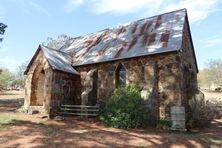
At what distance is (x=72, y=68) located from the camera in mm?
22250

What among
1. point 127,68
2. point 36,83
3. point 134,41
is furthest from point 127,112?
point 36,83

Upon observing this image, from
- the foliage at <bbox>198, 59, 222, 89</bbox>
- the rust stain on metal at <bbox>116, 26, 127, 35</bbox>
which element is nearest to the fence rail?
the rust stain on metal at <bbox>116, 26, 127, 35</bbox>

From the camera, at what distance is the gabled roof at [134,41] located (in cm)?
1848

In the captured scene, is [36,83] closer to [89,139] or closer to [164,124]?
[164,124]

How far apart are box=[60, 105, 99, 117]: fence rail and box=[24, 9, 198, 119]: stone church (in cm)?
49

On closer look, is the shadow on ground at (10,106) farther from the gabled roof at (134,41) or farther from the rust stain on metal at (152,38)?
the rust stain on metal at (152,38)

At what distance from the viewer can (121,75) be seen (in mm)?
20484

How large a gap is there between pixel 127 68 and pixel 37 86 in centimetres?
856

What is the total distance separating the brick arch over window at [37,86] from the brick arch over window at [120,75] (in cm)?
694

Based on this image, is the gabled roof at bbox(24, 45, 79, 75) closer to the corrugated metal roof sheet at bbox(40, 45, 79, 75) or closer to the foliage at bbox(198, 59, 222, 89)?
the corrugated metal roof sheet at bbox(40, 45, 79, 75)

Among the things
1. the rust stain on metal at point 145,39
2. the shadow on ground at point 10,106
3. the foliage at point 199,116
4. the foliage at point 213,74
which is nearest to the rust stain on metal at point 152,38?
the rust stain on metal at point 145,39

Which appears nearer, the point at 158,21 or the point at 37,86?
the point at 37,86

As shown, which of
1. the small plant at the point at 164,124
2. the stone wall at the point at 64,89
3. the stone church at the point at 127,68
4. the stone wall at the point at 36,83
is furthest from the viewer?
the stone wall at the point at 36,83

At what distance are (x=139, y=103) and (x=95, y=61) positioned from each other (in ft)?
21.7
